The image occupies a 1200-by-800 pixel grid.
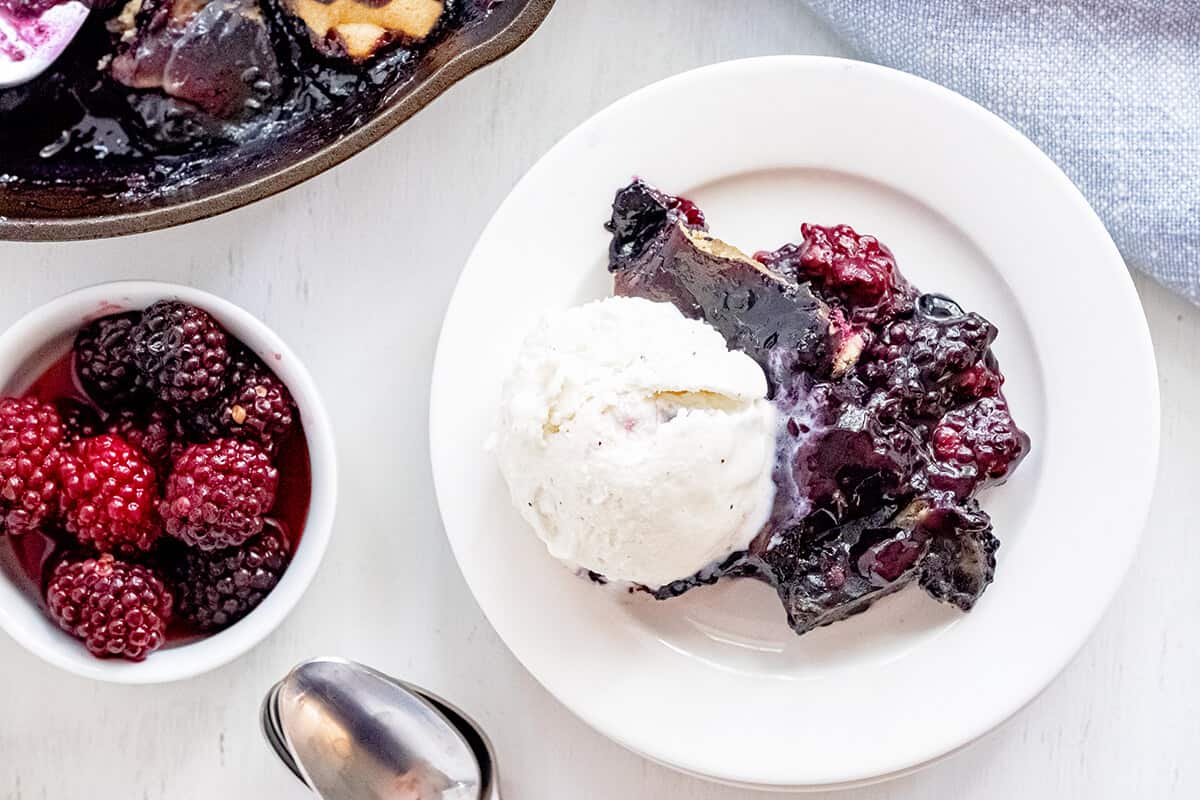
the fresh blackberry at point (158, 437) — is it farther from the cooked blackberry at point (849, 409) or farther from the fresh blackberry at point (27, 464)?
the cooked blackberry at point (849, 409)

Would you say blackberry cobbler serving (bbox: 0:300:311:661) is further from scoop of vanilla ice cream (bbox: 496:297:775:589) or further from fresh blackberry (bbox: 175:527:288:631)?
scoop of vanilla ice cream (bbox: 496:297:775:589)

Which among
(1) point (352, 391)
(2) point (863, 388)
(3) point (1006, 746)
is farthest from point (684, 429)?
(3) point (1006, 746)

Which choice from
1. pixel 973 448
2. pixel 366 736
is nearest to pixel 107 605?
pixel 366 736

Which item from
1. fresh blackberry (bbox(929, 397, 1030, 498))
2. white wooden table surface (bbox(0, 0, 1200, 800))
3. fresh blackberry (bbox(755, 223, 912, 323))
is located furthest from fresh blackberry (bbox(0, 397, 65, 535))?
fresh blackberry (bbox(929, 397, 1030, 498))

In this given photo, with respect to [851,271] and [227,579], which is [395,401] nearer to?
[227,579]

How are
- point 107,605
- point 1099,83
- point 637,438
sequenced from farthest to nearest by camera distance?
point 1099,83, point 107,605, point 637,438

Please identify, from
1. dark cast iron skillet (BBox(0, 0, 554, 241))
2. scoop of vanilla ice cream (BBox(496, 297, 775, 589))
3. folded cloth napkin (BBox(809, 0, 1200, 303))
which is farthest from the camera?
folded cloth napkin (BBox(809, 0, 1200, 303))
